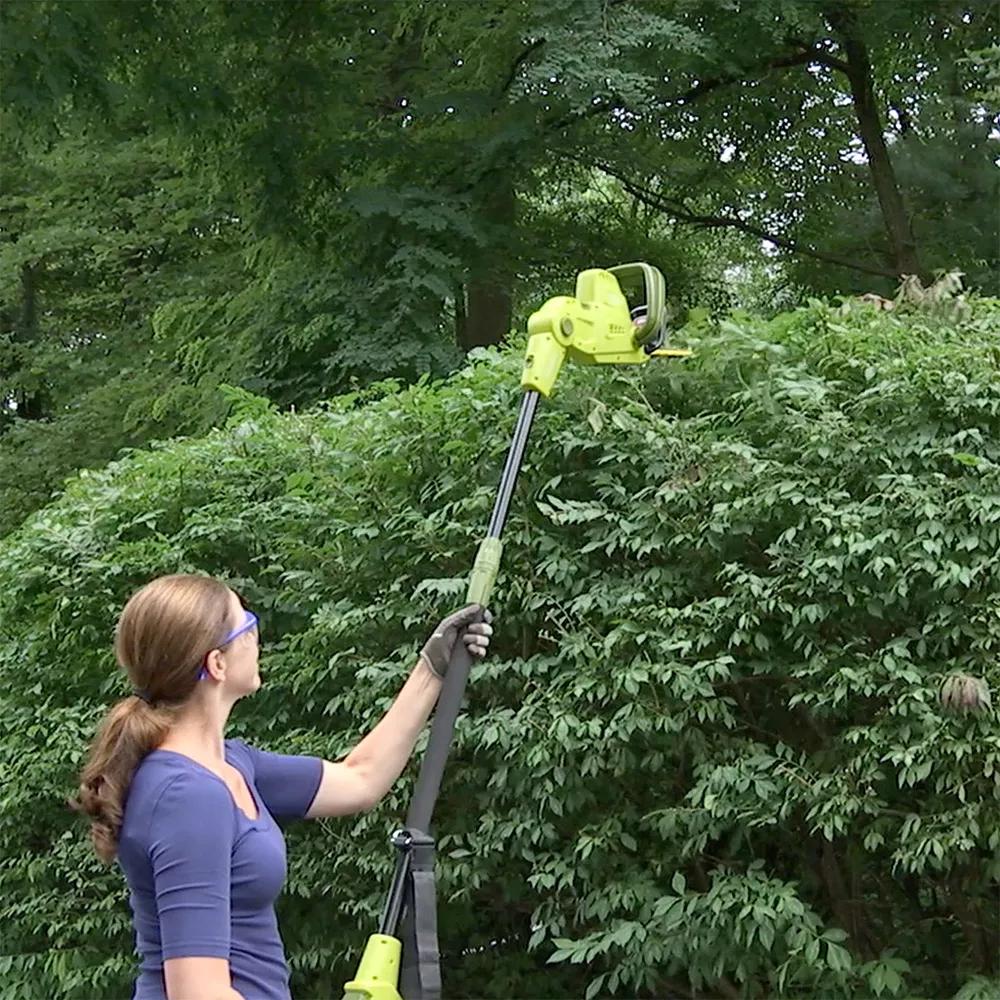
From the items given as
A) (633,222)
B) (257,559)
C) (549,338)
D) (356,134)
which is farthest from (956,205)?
(549,338)

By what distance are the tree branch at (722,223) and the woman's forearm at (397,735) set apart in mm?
8128

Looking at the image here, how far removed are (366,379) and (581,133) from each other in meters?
2.55

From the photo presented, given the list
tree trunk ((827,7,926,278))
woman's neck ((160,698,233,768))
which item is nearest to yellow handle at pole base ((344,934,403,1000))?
woman's neck ((160,698,233,768))

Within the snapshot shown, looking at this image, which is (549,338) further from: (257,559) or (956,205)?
(956,205)

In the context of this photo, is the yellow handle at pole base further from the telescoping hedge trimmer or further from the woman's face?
the woman's face

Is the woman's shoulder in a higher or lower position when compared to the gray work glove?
lower

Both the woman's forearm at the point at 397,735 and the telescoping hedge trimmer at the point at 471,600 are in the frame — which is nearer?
the telescoping hedge trimmer at the point at 471,600

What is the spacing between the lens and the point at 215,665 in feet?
6.98

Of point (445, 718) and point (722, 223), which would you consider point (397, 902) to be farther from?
point (722, 223)

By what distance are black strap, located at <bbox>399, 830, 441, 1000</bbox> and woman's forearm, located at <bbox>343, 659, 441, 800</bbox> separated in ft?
0.86

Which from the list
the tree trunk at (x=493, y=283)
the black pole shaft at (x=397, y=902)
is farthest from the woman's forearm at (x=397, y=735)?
the tree trunk at (x=493, y=283)

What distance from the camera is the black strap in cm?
235

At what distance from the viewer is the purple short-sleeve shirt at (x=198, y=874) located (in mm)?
1896

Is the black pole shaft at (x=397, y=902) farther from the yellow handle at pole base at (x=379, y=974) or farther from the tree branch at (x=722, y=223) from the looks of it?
the tree branch at (x=722, y=223)
